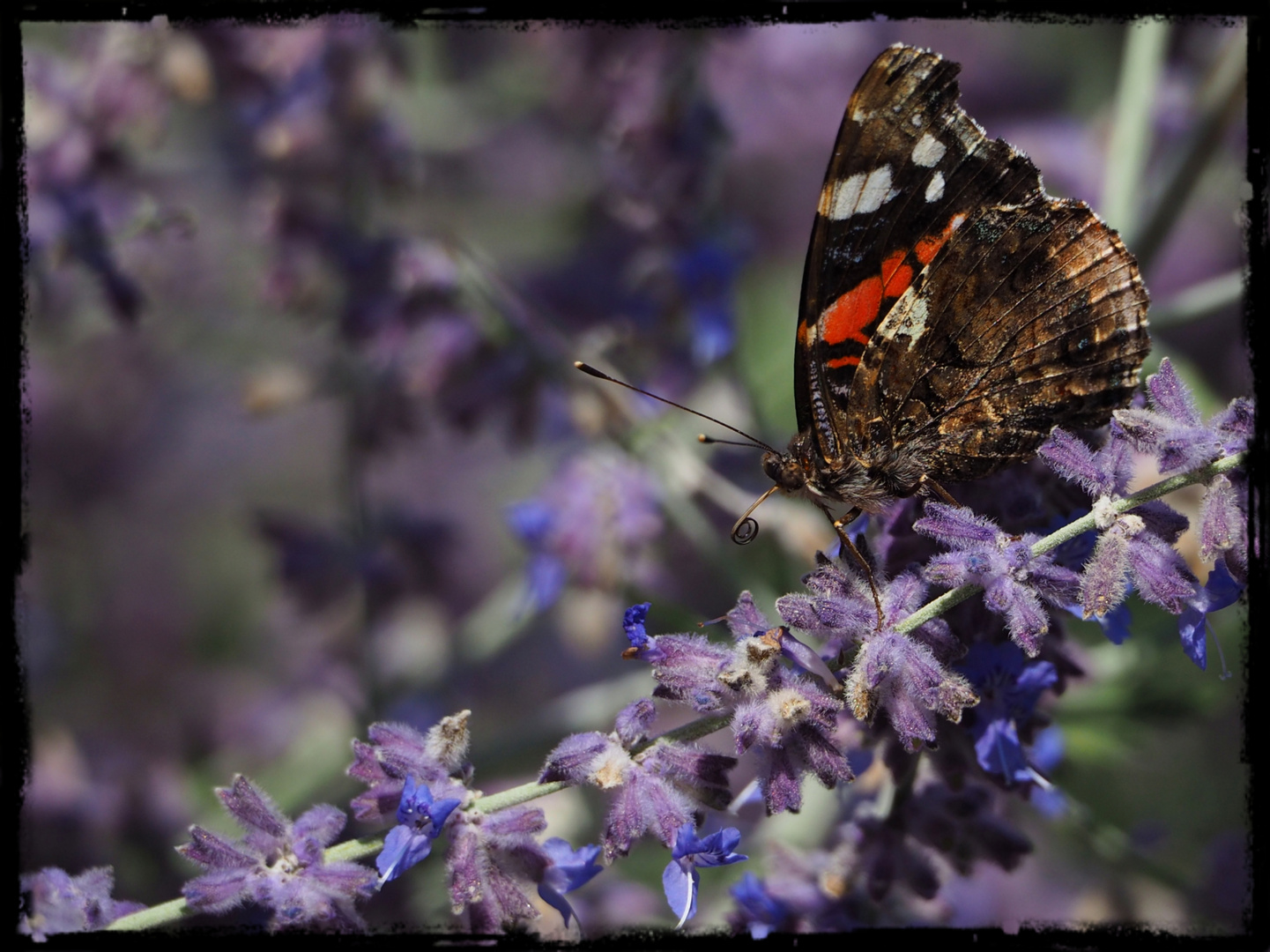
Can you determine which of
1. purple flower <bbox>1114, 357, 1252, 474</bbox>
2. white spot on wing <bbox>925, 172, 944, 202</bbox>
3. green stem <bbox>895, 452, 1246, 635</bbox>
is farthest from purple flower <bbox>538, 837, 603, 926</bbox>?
white spot on wing <bbox>925, 172, 944, 202</bbox>

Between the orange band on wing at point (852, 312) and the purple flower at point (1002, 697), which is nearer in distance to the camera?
the purple flower at point (1002, 697)

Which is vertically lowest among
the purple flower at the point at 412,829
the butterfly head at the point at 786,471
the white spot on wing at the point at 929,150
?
the purple flower at the point at 412,829

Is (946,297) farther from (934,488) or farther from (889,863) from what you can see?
(889,863)

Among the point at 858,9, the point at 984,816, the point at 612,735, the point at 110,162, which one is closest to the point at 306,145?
the point at 110,162

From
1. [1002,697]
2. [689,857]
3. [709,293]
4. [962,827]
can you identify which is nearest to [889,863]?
[962,827]

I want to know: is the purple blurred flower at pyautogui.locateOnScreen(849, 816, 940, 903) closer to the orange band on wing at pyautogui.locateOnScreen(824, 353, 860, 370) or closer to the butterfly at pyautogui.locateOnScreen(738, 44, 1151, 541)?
the butterfly at pyautogui.locateOnScreen(738, 44, 1151, 541)

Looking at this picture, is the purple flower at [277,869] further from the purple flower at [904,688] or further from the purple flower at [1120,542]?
the purple flower at [1120,542]

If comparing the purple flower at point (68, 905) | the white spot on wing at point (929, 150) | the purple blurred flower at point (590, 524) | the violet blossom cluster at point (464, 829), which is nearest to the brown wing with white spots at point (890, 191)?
the white spot on wing at point (929, 150)
